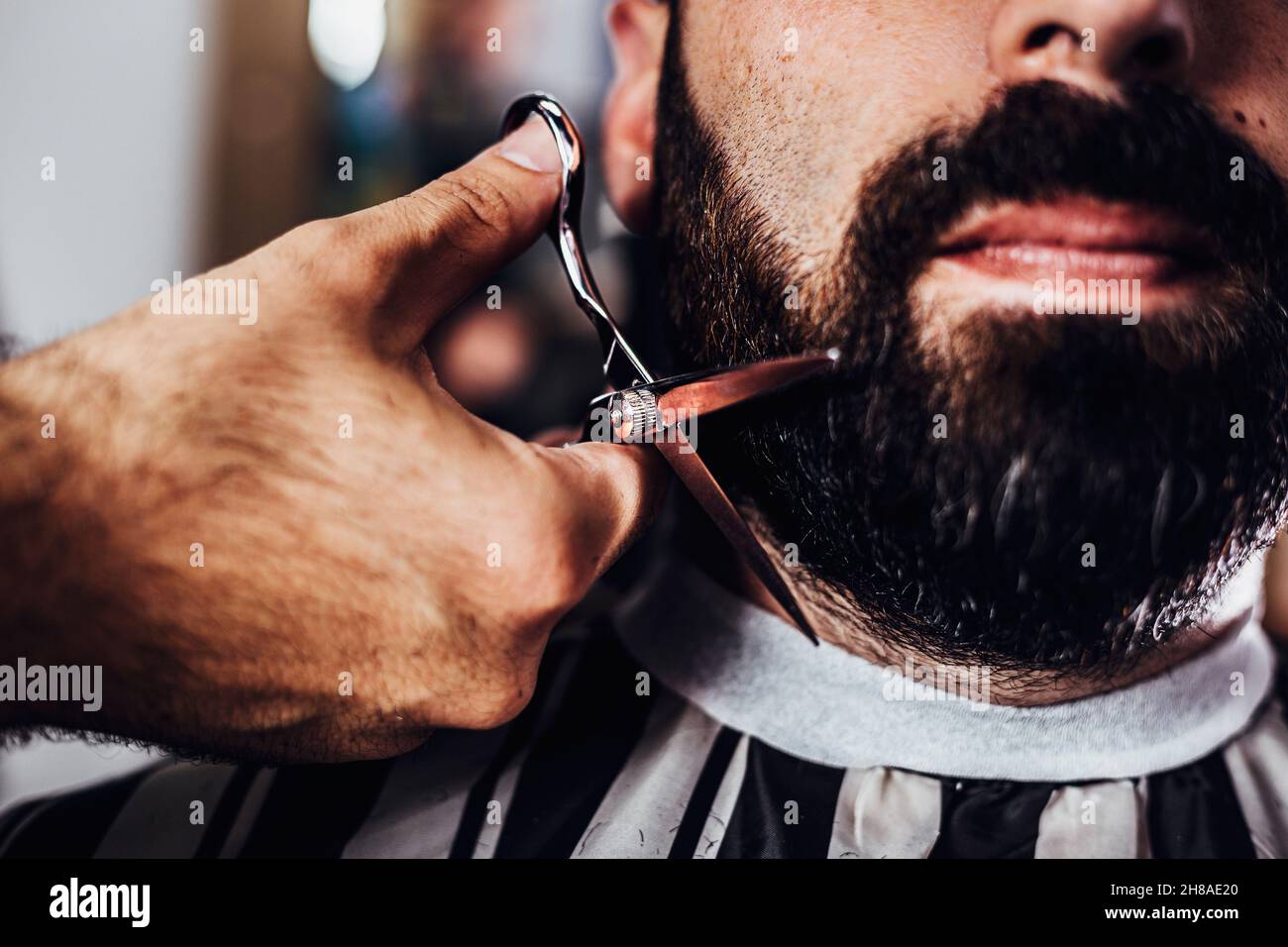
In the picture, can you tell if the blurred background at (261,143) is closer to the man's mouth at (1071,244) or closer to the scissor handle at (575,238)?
the scissor handle at (575,238)

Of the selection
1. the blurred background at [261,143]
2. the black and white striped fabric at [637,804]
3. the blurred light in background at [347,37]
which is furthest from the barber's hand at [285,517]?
the blurred light in background at [347,37]

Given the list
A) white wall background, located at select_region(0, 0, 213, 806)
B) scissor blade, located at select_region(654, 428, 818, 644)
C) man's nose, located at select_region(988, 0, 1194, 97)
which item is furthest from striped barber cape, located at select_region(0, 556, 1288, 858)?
white wall background, located at select_region(0, 0, 213, 806)

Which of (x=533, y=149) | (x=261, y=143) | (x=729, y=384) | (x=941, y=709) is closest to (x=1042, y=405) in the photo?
(x=729, y=384)

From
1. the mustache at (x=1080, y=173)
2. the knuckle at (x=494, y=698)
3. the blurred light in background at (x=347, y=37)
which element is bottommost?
the knuckle at (x=494, y=698)

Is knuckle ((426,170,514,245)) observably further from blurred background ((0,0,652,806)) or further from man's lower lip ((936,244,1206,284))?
blurred background ((0,0,652,806))

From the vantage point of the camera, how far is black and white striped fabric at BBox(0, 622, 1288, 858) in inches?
29.7

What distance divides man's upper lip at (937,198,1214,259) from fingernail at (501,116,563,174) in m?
0.31

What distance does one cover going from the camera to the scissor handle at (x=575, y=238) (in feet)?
2.32

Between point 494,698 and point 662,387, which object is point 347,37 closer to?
point 662,387

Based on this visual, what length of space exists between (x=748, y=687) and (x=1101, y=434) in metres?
0.38

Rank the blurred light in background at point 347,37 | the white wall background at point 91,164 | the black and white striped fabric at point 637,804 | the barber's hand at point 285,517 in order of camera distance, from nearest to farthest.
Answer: the barber's hand at point 285,517, the black and white striped fabric at point 637,804, the white wall background at point 91,164, the blurred light in background at point 347,37

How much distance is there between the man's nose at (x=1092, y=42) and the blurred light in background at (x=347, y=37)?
58.6 inches
